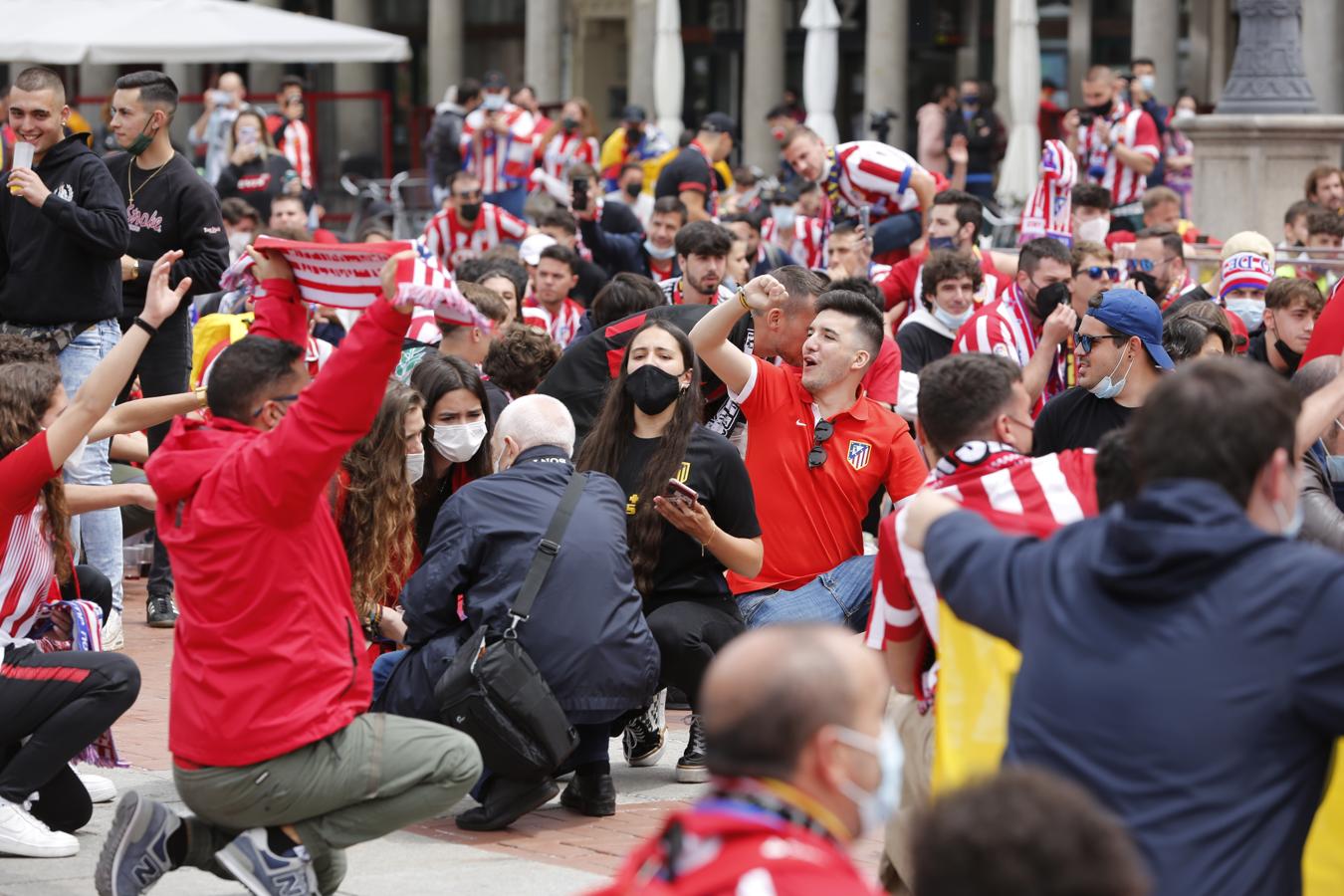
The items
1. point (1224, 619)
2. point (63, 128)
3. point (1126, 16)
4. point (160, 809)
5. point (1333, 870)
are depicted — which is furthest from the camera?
point (1126, 16)

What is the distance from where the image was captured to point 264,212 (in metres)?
17.2

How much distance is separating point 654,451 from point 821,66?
57.1 ft

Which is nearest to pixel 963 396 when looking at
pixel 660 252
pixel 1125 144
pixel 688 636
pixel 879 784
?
pixel 879 784

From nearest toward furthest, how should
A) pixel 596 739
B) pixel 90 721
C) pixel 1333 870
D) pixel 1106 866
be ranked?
pixel 1106 866 < pixel 1333 870 < pixel 90 721 < pixel 596 739

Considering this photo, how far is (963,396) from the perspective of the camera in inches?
181

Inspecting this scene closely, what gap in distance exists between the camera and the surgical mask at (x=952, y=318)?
10359 mm

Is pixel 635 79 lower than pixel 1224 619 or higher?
higher

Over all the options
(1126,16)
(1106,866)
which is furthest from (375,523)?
(1126,16)

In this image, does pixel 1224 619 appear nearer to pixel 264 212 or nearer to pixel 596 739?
pixel 596 739

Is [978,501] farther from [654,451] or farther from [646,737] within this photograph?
[646,737]

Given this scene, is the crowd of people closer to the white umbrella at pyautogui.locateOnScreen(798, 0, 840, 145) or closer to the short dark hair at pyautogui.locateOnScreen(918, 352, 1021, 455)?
the short dark hair at pyautogui.locateOnScreen(918, 352, 1021, 455)

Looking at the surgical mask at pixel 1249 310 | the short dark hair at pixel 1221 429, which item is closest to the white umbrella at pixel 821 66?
the surgical mask at pixel 1249 310

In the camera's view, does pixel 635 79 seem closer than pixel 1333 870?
No

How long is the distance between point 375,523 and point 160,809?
1.94 meters
